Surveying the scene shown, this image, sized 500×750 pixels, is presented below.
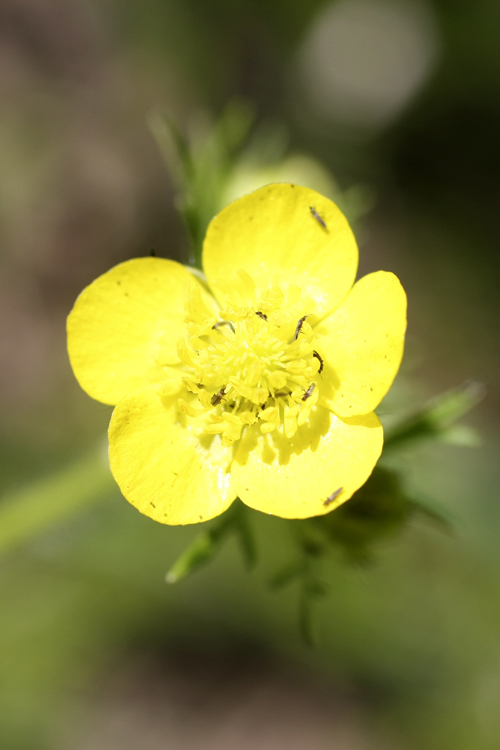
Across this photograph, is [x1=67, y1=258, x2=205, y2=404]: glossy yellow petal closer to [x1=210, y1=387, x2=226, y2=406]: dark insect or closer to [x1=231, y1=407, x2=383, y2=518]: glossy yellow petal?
[x1=210, y1=387, x2=226, y2=406]: dark insect

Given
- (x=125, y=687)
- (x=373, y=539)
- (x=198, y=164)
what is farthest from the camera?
(x=125, y=687)

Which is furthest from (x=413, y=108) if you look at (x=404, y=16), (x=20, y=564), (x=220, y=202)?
(x=20, y=564)

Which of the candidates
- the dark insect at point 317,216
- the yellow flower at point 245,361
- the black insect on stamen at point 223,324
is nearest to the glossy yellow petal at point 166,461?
the yellow flower at point 245,361

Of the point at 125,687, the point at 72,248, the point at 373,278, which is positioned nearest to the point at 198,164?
the point at 373,278

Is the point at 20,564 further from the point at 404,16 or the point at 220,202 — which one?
the point at 404,16

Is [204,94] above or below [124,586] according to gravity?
above

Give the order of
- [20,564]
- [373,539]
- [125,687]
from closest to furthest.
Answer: [373,539], [20,564], [125,687]

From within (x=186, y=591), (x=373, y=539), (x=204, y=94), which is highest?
(x=204, y=94)

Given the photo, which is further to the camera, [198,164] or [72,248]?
[72,248]
